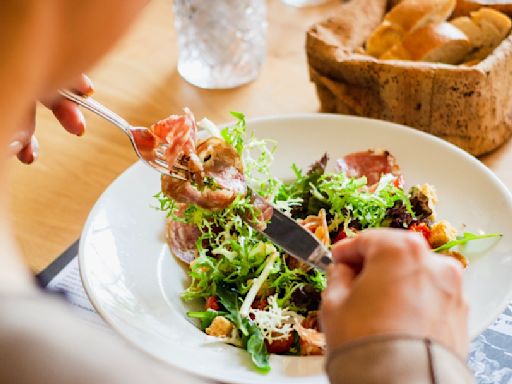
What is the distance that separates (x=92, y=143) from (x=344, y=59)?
54cm

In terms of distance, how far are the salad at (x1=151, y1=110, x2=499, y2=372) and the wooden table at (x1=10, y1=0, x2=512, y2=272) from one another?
25cm

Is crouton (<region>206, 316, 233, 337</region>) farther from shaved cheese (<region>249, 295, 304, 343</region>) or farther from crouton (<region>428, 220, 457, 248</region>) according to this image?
crouton (<region>428, 220, 457, 248</region>)

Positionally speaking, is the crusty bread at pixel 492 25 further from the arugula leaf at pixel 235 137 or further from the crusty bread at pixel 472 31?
the arugula leaf at pixel 235 137

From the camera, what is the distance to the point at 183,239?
1.26 meters

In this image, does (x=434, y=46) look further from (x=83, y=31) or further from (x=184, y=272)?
(x=83, y=31)

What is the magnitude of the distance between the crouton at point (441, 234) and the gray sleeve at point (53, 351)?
0.85 metres

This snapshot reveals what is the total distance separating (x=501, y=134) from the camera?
4.88ft

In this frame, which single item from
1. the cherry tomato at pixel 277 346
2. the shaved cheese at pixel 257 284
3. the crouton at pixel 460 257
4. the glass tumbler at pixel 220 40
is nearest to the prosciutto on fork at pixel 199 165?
the shaved cheese at pixel 257 284

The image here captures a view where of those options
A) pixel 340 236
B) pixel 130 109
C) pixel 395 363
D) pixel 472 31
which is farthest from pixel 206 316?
pixel 472 31

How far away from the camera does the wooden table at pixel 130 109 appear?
1.43m

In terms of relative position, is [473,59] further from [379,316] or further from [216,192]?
[379,316]

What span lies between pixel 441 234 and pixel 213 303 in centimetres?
36

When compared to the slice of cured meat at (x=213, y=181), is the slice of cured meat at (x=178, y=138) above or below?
above

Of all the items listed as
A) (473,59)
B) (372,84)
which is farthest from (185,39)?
(473,59)
